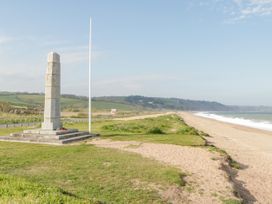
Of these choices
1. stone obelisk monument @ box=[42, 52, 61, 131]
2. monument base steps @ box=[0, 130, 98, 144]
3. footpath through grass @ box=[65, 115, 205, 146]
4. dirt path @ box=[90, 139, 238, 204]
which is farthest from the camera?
footpath through grass @ box=[65, 115, 205, 146]

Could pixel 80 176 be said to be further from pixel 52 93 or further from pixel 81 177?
pixel 52 93

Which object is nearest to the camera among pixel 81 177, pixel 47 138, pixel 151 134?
pixel 81 177

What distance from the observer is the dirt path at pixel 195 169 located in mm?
11117

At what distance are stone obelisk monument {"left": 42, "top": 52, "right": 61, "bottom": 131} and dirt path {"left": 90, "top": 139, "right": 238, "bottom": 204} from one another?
211 inches

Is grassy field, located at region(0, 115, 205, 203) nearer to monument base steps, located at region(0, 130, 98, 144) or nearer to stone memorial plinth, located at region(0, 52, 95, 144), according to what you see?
monument base steps, located at region(0, 130, 98, 144)

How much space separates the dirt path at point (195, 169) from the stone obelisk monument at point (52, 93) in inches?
211

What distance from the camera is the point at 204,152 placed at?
752 inches

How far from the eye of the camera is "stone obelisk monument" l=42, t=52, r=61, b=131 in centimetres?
2339

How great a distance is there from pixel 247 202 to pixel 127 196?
4478 millimetres

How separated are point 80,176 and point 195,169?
510cm

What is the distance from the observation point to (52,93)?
2345cm

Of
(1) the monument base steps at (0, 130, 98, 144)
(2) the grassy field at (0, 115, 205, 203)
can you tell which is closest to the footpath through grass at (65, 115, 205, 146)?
(1) the monument base steps at (0, 130, 98, 144)

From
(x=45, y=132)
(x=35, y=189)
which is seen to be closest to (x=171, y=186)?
(x=35, y=189)

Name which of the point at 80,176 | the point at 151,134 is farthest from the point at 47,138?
the point at 80,176
